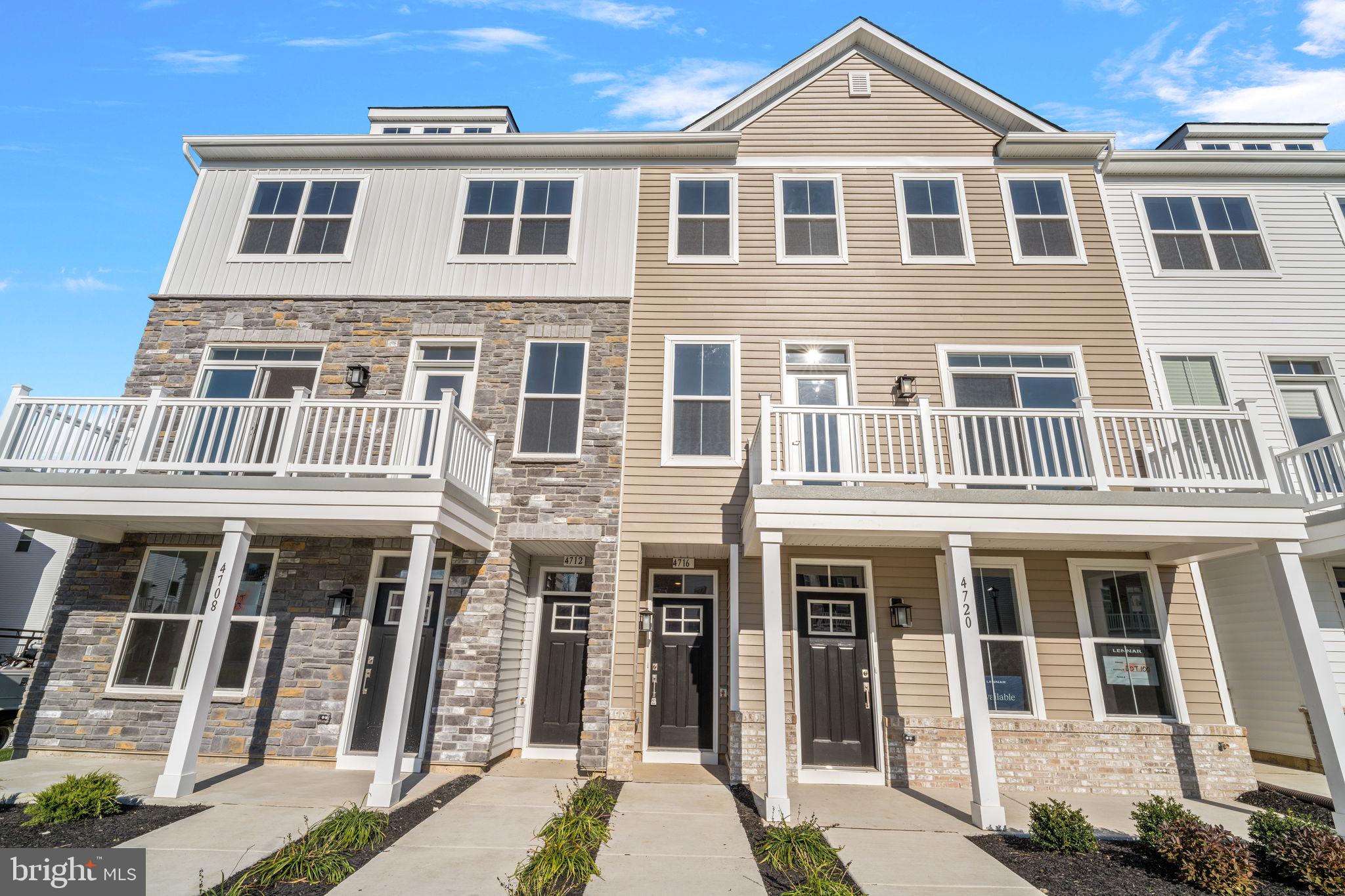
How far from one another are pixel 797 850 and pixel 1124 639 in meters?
5.50

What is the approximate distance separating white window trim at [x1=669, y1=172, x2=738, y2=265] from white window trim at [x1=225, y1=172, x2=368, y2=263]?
4.88 meters

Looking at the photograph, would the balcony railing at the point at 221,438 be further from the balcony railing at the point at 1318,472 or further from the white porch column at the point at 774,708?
the balcony railing at the point at 1318,472

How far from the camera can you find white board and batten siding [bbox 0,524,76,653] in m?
17.2

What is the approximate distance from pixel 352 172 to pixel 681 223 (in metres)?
5.41

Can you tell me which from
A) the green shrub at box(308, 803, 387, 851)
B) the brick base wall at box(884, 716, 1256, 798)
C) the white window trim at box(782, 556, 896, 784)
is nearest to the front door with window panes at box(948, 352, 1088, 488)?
the white window trim at box(782, 556, 896, 784)

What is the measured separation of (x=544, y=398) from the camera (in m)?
8.61

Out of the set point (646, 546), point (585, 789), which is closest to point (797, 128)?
point (646, 546)

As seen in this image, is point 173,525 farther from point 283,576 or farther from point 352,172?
point 352,172

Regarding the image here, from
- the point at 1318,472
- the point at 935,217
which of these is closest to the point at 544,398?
the point at 935,217

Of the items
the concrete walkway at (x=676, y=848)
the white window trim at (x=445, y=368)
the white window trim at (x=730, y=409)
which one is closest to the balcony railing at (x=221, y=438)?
the white window trim at (x=445, y=368)

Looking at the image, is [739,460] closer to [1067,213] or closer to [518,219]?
[518,219]

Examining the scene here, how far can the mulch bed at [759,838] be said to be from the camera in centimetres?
433

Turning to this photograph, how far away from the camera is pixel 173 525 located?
23.8ft

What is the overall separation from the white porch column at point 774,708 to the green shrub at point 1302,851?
3781 millimetres
